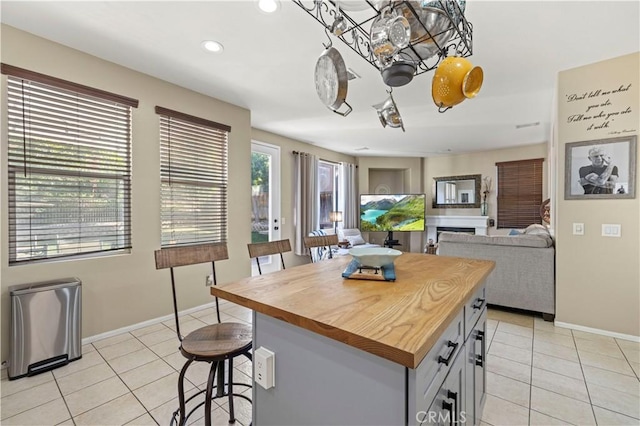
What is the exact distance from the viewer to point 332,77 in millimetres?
1228

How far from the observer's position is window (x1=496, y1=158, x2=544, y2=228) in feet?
19.2

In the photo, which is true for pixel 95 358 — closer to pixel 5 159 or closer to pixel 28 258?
pixel 28 258

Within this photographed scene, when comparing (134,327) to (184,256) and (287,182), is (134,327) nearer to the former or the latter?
(184,256)

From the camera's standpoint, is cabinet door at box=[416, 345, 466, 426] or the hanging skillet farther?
the hanging skillet

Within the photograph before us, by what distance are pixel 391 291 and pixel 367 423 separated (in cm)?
46

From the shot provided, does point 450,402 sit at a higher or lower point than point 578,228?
lower

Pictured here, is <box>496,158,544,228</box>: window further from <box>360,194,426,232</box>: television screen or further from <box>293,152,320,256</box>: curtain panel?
<box>293,152,320,256</box>: curtain panel

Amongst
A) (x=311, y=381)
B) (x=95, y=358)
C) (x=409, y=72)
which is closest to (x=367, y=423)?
(x=311, y=381)

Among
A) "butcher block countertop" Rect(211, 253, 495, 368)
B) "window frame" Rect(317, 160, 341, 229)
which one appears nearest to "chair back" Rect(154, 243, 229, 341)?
"butcher block countertop" Rect(211, 253, 495, 368)

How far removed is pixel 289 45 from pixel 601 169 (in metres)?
2.97

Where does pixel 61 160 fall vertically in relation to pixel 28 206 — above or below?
above

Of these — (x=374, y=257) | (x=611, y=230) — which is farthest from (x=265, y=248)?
(x=611, y=230)

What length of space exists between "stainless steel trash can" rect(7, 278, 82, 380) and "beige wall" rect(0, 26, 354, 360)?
0.18 metres

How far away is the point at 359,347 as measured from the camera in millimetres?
755
